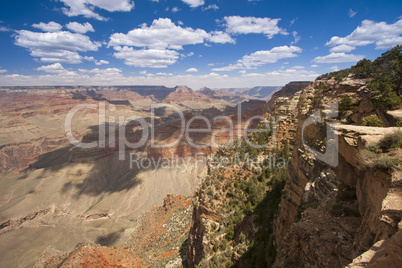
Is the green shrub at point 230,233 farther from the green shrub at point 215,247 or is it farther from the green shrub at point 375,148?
the green shrub at point 375,148

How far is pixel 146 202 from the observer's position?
64812mm

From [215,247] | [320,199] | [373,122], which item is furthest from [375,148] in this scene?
[215,247]

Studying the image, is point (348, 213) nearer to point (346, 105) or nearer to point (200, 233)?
point (346, 105)

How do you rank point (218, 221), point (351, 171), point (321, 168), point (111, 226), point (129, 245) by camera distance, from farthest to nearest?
point (111, 226) < point (129, 245) < point (218, 221) < point (321, 168) < point (351, 171)

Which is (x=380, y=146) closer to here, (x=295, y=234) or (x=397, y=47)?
(x=295, y=234)

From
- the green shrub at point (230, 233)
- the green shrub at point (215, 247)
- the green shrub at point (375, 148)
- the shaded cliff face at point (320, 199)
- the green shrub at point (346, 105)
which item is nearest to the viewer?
the shaded cliff face at point (320, 199)

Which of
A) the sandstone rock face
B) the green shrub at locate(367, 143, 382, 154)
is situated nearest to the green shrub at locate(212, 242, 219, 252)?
the sandstone rock face

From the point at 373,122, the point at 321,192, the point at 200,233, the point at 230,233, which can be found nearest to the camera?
the point at 373,122

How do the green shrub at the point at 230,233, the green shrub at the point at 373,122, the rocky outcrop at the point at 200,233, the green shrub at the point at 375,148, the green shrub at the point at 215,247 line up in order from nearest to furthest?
the green shrub at the point at 375,148 → the green shrub at the point at 373,122 → the green shrub at the point at 215,247 → the green shrub at the point at 230,233 → the rocky outcrop at the point at 200,233

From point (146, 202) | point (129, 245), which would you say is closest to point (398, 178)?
point (129, 245)

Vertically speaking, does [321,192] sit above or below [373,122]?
below

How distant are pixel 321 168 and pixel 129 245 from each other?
39.0 metres

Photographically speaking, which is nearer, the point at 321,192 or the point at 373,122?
the point at 373,122

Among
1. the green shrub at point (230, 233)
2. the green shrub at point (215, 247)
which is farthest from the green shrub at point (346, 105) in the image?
the green shrub at point (215, 247)
